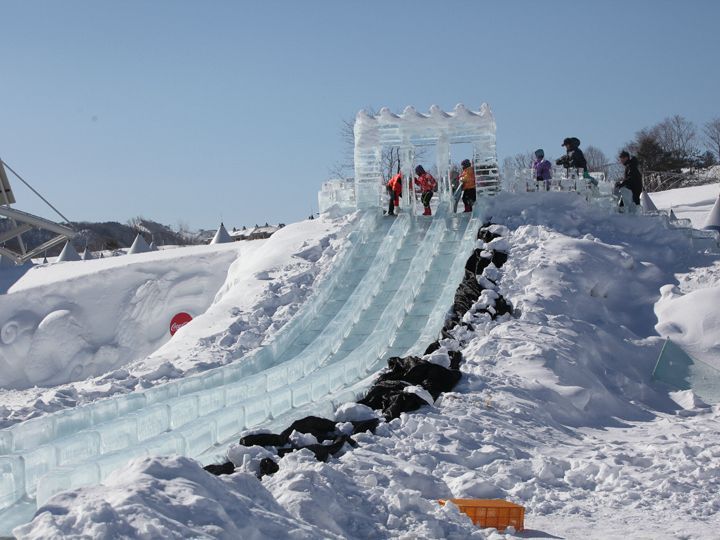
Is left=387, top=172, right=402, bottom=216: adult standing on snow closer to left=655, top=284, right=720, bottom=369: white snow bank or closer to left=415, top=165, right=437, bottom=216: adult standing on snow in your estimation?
left=415, top=165, right=437, bottom=216: adult standing on snow

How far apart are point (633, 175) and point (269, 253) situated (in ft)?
22.5

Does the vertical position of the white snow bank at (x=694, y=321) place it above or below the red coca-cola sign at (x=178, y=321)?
above

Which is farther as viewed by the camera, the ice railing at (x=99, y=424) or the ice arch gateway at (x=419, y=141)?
the ice arch gateway at (x=419, y=141)

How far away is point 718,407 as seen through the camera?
40.2 feet

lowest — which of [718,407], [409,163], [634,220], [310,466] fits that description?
[718,407]

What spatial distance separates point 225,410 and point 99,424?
1349 millimetres

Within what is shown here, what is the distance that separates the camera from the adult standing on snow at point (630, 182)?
18531 mm

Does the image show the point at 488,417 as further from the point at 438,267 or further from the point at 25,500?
the point at 438,267

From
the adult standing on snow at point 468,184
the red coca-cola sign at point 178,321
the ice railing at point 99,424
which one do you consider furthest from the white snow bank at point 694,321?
the red coca-cola sign at point 178,321

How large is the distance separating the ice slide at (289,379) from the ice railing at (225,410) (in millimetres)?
13

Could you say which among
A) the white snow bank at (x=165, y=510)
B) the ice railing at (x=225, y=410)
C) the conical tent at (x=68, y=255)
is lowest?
the ice railing at (x=225, y=410)

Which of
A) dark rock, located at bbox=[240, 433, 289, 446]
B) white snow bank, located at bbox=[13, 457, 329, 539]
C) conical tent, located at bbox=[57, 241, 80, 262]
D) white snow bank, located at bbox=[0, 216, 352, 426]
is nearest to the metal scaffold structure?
conical tent, located at bbox=[57, 241, 80, 262]

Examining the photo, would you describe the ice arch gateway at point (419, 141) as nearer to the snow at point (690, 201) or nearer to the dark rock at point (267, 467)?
the snow at point (690, 201)

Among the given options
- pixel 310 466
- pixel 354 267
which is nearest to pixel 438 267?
pixel 354 267
